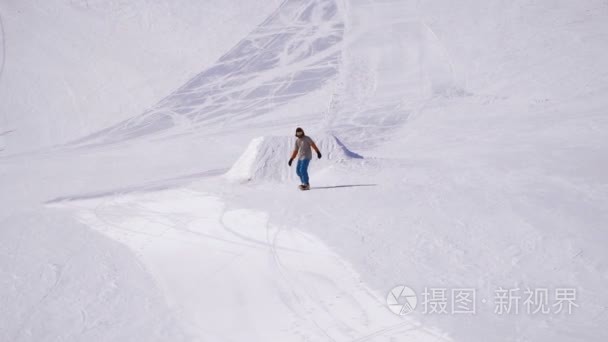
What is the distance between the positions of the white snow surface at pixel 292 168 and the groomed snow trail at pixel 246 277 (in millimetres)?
33

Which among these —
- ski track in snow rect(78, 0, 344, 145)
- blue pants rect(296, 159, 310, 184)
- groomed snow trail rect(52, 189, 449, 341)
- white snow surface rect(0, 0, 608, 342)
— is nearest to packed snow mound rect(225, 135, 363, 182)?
white snow surface rect(0, 0, 608, 342)

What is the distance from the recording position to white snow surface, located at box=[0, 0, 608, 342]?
19.2 feet

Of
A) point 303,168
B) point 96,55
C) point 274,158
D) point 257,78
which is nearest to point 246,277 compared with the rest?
point 303,168

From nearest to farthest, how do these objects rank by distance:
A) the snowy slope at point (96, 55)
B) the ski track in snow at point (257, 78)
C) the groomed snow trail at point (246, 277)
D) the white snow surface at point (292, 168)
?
1. the groomed snow trail at point (246, 277)
2. the white snow surface at point (292, 168)
3. the ski track in snow at point (257, 78)
4. the snowy slope at point (96, 55)

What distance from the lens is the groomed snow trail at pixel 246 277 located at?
5.36 m

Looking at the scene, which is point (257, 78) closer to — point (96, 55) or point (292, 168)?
point (96, 55)

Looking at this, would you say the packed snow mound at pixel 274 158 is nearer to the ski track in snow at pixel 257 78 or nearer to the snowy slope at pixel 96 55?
the ski track in snow at pixel 257 78

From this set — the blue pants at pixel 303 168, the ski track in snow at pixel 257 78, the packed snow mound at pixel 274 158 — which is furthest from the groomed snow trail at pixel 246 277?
the ski track in snow at pixel 257 78

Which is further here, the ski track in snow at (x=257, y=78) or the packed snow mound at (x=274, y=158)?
the ski track in snow at (x=257, y=78)

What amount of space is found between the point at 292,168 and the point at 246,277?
436 cm

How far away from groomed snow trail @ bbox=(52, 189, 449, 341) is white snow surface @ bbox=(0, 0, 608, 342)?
0.11ft

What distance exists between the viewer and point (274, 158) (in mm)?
10586

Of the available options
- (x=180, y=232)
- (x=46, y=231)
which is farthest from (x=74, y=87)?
(x=180, y=232)

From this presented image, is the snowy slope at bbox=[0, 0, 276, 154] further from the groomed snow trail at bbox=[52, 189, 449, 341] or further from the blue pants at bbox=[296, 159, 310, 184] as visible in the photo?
the blue pants at bbox=[296, 159, 310, 184]
